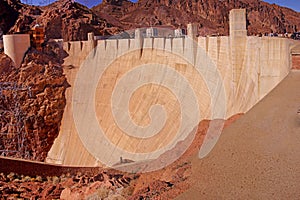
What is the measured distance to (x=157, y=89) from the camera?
1853 cm

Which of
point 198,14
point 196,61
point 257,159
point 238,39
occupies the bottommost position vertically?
point 257,159

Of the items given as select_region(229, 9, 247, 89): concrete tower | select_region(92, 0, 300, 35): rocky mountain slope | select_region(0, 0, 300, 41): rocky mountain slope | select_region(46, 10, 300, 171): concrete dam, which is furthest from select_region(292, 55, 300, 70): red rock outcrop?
select_region(92, 0, 300, 35): rocky mountain slope

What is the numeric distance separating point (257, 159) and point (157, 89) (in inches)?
453

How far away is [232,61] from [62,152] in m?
14.0

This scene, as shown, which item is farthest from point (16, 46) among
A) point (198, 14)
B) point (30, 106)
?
point (198, 14)

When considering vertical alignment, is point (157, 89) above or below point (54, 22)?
below

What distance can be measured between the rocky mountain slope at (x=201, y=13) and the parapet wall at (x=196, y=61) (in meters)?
37.6

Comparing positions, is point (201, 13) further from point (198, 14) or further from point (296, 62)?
point (296, 62)

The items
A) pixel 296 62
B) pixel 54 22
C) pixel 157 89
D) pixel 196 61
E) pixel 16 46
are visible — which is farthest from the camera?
pixel 54 22

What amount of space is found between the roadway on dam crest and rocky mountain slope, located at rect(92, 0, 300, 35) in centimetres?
5290

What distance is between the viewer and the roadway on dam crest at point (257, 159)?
636cm

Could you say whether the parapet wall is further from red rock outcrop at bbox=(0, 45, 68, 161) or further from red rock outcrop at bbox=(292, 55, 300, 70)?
red rock outcrop at bbox=(0, 45, 68, 161)

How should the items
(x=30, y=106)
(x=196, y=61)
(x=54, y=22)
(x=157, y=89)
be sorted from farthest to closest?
(x=54, y=22), (x=30, y=106), (x=157, y=89), (x=196, y=61)

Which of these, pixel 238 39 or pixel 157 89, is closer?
pixel 238 39
